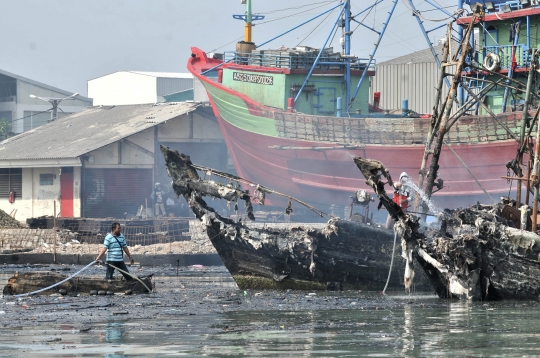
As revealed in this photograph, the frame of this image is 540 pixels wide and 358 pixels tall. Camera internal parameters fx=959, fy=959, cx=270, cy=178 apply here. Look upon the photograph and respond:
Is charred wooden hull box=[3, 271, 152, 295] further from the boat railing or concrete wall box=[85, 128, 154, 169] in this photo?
concrete wall box=[85, 128, 154, 169]

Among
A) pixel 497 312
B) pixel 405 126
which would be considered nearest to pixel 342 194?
pixel 405 126

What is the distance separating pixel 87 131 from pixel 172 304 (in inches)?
1052

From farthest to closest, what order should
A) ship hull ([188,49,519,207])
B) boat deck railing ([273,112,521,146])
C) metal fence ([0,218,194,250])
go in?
ship hull ([188,49,519,207]), boat deck railing ([273,112,521,146]), metal fence ([0,218,194,250])

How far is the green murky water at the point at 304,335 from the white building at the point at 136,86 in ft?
170

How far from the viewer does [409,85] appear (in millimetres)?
49875

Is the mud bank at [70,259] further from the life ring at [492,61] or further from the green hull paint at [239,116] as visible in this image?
the green hull paint at [239,116]

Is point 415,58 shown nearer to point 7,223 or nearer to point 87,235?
point 87,235

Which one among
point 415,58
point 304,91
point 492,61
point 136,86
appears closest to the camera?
point 492,61

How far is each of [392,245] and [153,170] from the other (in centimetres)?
2210

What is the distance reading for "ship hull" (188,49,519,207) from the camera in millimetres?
32344

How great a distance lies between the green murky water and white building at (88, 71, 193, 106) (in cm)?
5180

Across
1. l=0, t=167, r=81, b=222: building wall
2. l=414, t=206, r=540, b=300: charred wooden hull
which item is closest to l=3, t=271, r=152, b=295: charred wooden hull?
l=414, t=206, r=540, b=300: charred wooden hull

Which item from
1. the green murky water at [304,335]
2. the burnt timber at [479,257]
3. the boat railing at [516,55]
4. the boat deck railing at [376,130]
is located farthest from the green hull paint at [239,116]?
the green murky water at [304,335]

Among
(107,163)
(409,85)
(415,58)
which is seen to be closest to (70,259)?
(107,163)
